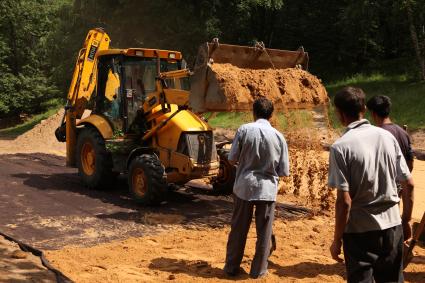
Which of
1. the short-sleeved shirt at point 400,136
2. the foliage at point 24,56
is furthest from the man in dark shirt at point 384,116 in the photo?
the foliage at point 24,56

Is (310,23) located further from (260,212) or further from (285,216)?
(260,212)

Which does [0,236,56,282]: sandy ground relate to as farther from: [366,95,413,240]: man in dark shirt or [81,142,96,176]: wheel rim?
[81,142,96,176]: wheel rim

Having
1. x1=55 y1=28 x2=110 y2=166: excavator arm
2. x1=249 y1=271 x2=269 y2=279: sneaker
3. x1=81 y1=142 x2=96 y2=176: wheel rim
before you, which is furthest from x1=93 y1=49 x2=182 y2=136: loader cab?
x1=249 y1=271 x2=269 y2=279: sneaker

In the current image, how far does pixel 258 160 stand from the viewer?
17.1ft

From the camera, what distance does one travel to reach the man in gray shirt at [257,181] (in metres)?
5.21

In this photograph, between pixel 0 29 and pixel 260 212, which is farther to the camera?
pixel 0 29

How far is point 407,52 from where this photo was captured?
1178 inches

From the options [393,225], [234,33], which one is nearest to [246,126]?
[393,225]

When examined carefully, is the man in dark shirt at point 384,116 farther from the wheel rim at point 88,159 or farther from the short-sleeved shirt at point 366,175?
the wheel rim at point 88,159

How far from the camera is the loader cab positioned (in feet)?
29.8

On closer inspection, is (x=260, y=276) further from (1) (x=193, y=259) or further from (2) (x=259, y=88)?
(2) (x=259, y=88)

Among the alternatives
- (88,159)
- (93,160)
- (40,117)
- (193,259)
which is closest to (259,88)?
(193,259)

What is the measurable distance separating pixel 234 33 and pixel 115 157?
2315 centimetres

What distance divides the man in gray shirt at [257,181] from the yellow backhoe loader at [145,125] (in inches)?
89.2
